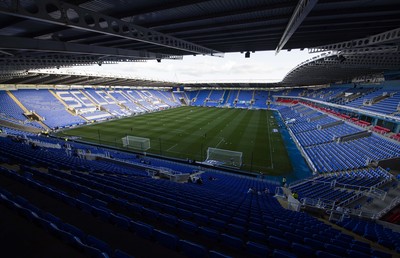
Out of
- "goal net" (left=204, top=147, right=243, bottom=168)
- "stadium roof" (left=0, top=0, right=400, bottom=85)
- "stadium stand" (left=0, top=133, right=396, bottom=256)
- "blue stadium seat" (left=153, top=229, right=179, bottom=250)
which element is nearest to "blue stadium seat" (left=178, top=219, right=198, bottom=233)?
"stadium stand" (left=0, top=133, right=396, bottom=256)

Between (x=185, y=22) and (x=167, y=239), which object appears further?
(x=185, y=22)

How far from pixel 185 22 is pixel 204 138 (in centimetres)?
2158

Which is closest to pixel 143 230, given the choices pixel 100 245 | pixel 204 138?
pixel 100 245

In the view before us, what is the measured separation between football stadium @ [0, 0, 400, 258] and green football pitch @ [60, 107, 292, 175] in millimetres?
310

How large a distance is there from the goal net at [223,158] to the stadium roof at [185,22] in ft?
41.0

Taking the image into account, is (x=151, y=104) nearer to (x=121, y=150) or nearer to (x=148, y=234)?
(x=121, y=150)

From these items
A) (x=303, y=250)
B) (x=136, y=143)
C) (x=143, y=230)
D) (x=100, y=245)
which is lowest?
(x=136, y=143)

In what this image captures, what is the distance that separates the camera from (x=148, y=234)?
3.68 metres

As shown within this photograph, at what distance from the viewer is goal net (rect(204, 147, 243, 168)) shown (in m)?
20.7

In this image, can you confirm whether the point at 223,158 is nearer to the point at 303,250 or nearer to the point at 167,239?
the point at 303,250

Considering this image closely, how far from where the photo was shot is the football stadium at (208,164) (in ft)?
12.5

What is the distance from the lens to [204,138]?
29.0m

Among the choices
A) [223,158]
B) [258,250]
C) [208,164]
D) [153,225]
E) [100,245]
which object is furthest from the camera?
[223,158]

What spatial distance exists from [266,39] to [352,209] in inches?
407
